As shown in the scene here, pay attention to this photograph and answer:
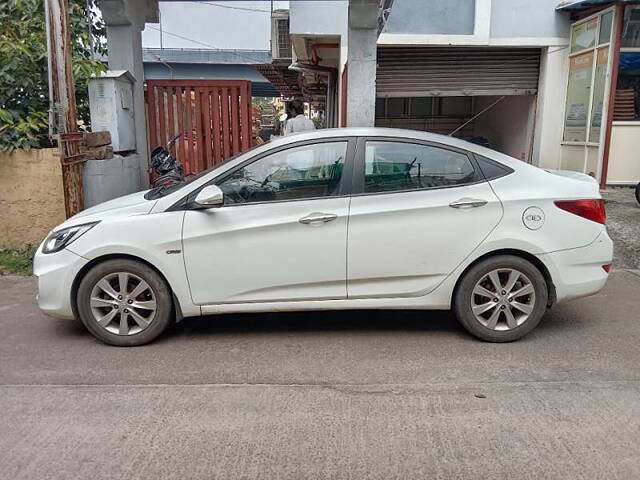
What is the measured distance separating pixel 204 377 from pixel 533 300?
8.41ft

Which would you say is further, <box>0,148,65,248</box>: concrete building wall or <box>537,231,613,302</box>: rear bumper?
<box>0,148,65,248</box>: concrete building wall

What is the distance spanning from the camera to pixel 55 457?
9.77 feet

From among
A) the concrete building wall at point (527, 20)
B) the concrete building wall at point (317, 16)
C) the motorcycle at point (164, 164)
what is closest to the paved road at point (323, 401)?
the motorcycle at point (164, 164)

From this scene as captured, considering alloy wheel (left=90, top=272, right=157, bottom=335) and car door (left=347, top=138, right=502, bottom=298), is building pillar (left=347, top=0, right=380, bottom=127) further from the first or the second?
alloy wheel (left=90, top=272, right=157, bottom=335)

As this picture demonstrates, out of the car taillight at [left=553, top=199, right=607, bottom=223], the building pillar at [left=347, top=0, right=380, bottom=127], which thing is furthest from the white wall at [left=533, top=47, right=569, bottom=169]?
the car taillight at [left=553, top=199, right=607, bottom=223]

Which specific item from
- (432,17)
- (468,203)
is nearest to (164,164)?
(468,203)

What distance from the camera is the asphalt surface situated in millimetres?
2920

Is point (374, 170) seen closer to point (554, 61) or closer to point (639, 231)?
point (639, 231)

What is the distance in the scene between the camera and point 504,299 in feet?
14.5

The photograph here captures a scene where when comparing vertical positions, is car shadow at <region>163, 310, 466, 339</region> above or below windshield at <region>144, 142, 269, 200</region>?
below

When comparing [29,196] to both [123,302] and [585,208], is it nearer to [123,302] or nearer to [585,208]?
[123,302]

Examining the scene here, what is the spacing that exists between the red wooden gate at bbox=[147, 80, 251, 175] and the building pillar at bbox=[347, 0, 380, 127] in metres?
2.07

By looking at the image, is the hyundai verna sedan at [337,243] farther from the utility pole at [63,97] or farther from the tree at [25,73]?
the tree at [25,73]

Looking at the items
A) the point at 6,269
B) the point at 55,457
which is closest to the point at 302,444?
the point at 55,457
